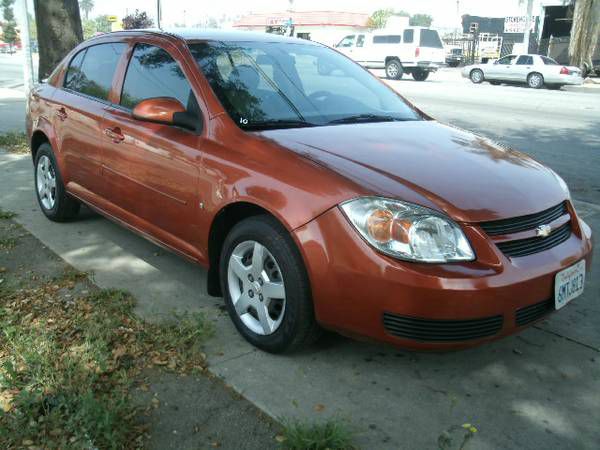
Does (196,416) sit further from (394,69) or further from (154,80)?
(394,69)

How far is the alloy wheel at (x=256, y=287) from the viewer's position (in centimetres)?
308

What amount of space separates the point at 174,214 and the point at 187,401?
1.26 metres

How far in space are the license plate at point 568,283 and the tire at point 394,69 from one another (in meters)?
24.8

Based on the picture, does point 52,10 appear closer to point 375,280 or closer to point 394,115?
point 394,115

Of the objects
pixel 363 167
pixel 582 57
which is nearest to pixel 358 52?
pixel 582 57

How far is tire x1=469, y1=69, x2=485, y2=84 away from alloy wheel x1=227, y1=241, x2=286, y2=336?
2459cm

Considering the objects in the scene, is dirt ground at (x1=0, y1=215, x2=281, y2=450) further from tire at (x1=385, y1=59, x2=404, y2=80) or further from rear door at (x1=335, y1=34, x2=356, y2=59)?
rear door at (x1=335, y1=34, x2=356, y2=59)

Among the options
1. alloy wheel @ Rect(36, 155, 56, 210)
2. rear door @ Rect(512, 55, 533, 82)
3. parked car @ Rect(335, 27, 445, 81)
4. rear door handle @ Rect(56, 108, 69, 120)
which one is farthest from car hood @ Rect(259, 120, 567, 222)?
parked car @ Rect(335, 27, 445, 81)

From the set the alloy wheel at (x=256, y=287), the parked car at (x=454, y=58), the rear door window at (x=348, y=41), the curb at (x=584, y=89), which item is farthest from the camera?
the parked car at (x=454, y=58)

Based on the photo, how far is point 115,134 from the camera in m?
4.15

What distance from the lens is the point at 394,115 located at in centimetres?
405

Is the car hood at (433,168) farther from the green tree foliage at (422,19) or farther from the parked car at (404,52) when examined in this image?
the green tree foliage at (422,19)

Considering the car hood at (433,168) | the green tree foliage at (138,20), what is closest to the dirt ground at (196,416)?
the car hood at (433,168)

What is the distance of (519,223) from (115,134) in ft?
8.65
